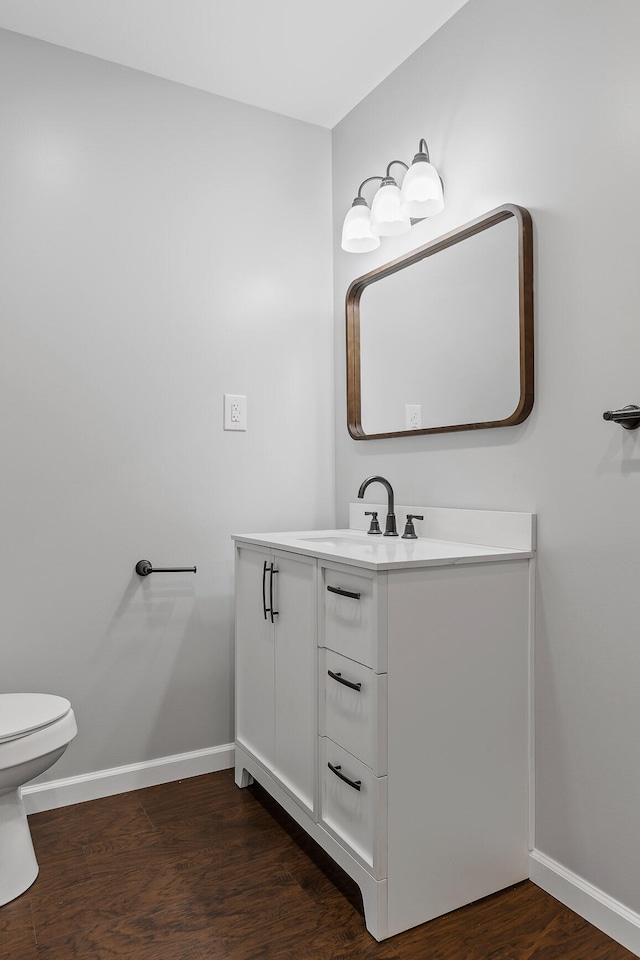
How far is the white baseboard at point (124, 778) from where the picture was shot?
1.99 m

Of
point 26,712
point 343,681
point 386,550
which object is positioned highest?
point 386,550

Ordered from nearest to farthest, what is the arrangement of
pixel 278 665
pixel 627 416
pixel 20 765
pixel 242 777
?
pixel 627 416 < pixel 20 765 < pixel 278 665 < pixel 242 777

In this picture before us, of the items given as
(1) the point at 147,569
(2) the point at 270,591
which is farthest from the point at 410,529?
(1) the point at 147,569

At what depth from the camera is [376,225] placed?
6.86 feet

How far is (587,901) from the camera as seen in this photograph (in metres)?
1.47

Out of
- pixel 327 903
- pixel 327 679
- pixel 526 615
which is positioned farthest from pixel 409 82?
pixel 327 903

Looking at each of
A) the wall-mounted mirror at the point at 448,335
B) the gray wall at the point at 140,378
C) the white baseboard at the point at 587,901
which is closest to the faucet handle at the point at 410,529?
the wall-mounted mirror at the point at 448,335

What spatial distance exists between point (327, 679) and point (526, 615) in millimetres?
529

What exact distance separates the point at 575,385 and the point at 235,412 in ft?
4.04

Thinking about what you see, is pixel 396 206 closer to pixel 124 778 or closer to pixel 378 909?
pixel 378 909

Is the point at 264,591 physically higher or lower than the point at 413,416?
lower

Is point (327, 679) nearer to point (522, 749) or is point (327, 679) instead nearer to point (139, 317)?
point (522, 749)

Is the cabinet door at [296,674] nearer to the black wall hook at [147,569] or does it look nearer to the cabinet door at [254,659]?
the cabinet door at [254,659]

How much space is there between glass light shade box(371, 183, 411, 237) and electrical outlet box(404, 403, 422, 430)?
56 centimetres
